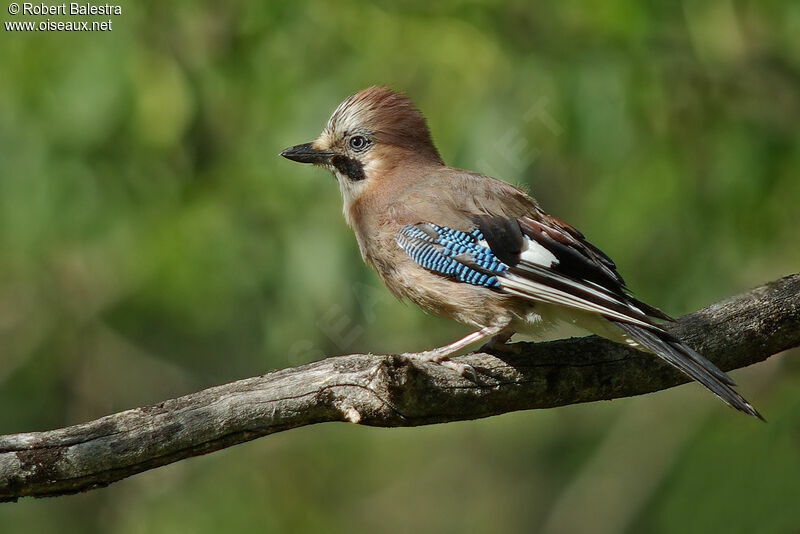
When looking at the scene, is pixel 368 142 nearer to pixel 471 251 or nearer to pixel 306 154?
pixel 306 154

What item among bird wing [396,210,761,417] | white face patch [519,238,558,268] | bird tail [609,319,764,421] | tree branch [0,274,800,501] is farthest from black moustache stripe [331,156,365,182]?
bird tail [609,319,764,421]

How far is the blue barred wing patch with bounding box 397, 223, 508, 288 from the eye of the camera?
4.15 m

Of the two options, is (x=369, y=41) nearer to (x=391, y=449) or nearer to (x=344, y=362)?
(x=344, y=362)

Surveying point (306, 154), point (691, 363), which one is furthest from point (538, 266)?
point (306, 154)

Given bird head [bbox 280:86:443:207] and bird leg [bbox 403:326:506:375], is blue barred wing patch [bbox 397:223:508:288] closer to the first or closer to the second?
bird leg [bbox 403:326:506:375]

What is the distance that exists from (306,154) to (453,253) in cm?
116

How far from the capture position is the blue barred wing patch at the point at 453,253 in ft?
13.6

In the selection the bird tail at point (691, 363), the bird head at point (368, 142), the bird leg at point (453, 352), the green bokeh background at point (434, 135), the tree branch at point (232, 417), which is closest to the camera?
the tree branch at point (232, 417)

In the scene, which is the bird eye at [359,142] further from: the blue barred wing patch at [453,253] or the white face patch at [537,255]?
the white face patch at [537,255]

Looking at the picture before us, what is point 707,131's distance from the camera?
5.59 metres

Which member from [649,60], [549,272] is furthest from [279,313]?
[649,60]

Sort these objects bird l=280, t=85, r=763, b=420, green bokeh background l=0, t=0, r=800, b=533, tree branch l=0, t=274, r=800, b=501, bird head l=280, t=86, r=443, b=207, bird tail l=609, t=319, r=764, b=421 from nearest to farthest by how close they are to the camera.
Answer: tree branch l=0, t=274, r=800, b=501, bird tail l=609, t=319, r=764, b=421, bird l=280, t=85, r=763, b=420, bird head l=280, t=86, r=443, b=207, green bokeh background l=0, t=0, r=800, b=533

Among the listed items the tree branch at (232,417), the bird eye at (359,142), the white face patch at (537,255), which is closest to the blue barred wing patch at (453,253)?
the white face patch at (537,255)

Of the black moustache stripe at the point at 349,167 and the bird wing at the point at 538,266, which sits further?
the black moustache stripe at the point at 349,167
